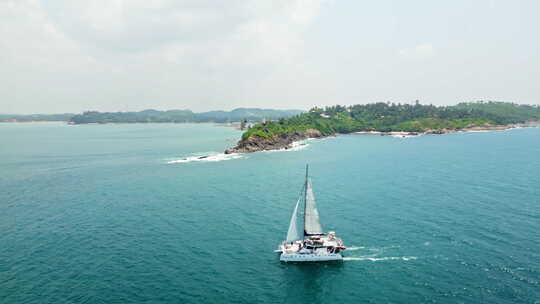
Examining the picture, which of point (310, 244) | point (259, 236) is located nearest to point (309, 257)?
point (310, 244)

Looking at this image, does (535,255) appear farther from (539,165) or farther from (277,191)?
(539,165)

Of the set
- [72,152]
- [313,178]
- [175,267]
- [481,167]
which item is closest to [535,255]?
[175,267]

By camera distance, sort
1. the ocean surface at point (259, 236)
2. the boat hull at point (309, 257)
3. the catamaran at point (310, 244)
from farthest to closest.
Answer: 1. the catamaran at point (310, 244)
2. the boat hull at point (309, 257)
3. the ocean surface at point (259, 236)

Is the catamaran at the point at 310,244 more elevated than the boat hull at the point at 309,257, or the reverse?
the catamaran at the point at 310,244

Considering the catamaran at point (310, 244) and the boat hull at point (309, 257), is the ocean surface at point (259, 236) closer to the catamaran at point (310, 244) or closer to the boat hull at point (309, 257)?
the boat hull at point (309, 257)

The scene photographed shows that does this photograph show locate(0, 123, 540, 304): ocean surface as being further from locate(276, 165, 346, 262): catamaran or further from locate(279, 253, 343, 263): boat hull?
locate(276, 165, 346, 262): catamaran

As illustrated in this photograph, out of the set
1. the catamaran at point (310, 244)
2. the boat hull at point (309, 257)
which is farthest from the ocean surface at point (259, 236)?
the catamaran at point (310, 244)
